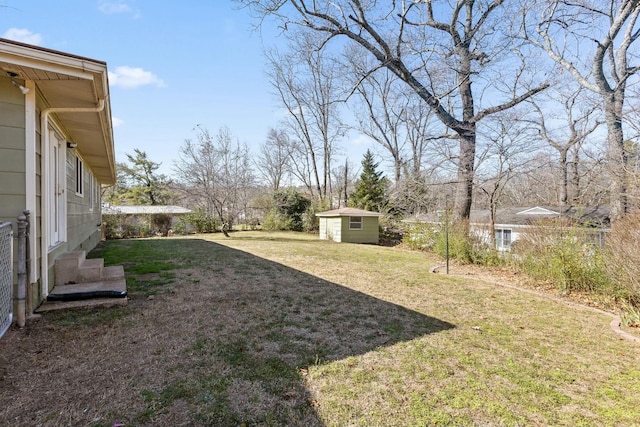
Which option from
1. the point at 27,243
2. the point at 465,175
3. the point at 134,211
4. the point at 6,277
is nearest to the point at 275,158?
the point at 134,211

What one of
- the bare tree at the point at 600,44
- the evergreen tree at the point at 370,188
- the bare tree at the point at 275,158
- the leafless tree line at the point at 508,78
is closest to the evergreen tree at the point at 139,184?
the bare tree at the point at 275,158

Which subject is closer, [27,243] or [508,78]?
[27,243]

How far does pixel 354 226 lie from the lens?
16.6 meters

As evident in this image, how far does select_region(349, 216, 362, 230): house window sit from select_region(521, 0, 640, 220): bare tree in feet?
32.7

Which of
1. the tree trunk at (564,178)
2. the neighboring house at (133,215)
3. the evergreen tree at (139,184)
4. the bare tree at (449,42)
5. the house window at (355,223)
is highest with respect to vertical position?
the bare tree at (449,42)

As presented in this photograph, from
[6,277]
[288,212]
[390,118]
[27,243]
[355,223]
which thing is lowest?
[6,277]

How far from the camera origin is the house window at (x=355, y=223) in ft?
54.2

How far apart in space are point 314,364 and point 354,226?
45.8 feet

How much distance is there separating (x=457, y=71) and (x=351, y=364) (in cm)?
1155

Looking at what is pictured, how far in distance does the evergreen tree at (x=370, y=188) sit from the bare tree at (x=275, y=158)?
868 centimetres

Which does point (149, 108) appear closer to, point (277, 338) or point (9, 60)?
point (9, 60)

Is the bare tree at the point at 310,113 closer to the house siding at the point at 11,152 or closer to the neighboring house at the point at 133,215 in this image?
the neighboring house at the point at 133,215

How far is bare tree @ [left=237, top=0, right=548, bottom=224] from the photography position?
1045cm

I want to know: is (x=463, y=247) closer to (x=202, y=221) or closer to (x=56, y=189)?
(x=56, y=189)
